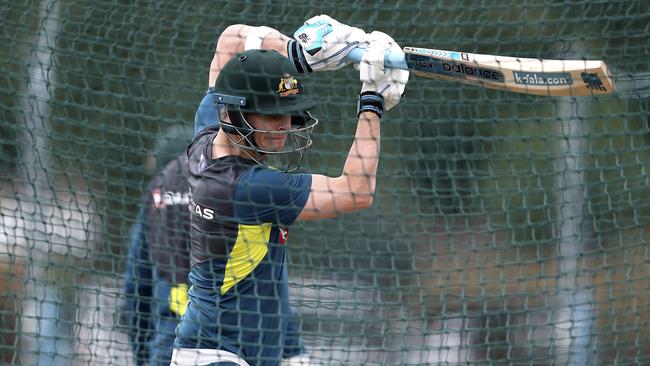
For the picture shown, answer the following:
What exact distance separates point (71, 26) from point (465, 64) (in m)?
2.71

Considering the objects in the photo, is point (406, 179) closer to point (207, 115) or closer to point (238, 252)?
point (207, 115)

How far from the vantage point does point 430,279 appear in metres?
5.67

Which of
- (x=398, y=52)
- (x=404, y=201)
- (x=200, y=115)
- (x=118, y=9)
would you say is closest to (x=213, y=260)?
(x=200, y=115)

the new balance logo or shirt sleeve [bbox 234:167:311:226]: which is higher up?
the new balance logo

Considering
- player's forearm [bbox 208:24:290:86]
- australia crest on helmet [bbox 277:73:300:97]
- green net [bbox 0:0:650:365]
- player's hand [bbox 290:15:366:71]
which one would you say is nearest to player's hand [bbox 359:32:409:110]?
Answer: player's hand [bbox 290:15:366:71]

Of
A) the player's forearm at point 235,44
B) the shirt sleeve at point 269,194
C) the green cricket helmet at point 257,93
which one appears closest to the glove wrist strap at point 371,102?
the green cricket helmet at point 257,93

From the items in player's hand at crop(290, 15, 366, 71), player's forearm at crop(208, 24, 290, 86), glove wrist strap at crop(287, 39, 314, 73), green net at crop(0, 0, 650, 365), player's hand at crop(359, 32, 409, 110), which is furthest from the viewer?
green net at crop(0, 0, 650, 365)

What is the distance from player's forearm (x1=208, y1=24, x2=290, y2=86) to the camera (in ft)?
11.9

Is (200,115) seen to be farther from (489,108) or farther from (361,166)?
(489,108)

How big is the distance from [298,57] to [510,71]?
738mm

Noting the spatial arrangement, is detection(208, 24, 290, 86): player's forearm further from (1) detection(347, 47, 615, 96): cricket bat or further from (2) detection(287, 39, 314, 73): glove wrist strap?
(1) detection(347, 47, 615, 96): cricket bat

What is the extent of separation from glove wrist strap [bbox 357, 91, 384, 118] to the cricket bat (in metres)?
0.11

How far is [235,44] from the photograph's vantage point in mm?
3717

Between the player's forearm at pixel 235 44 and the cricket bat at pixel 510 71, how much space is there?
1.17 feet
